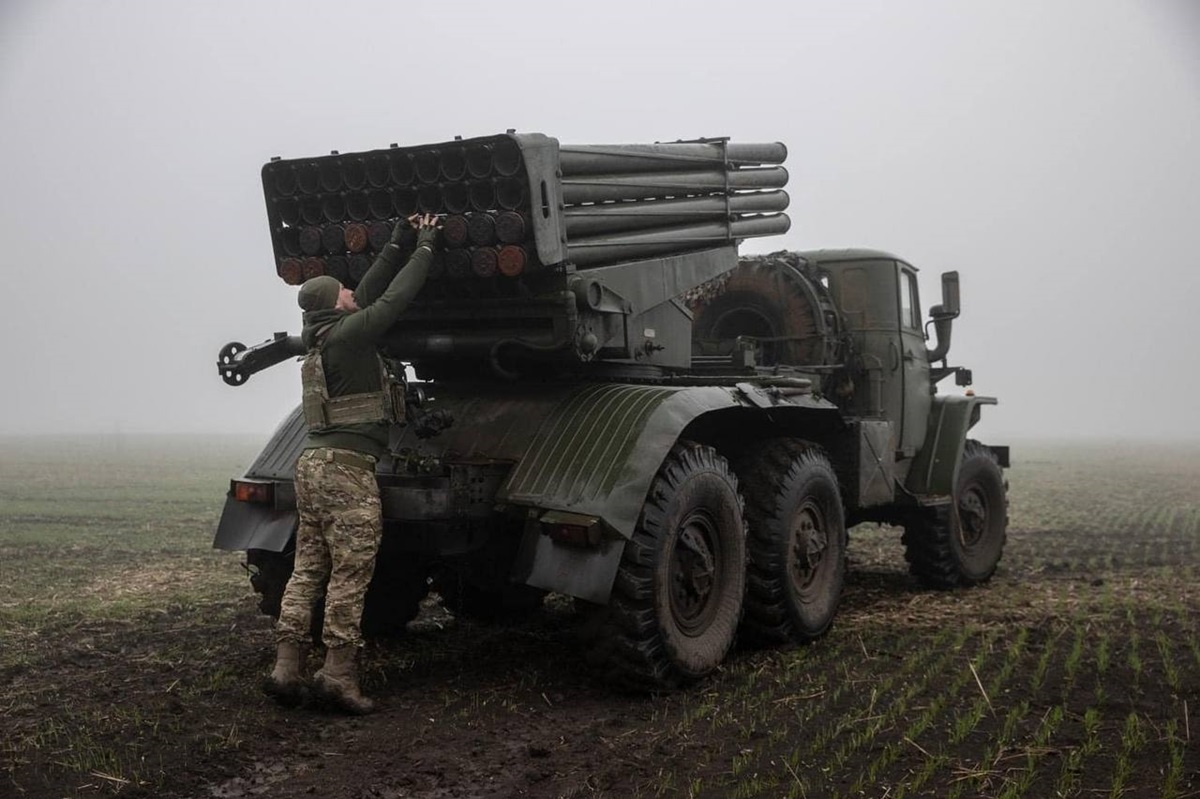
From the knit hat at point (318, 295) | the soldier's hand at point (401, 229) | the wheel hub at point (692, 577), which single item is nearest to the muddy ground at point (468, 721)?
the wheel hub at point (692, 577)

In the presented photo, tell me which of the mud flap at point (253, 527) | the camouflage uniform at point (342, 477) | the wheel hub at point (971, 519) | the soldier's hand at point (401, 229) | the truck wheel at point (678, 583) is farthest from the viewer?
the wheel hub at point (971, 519)

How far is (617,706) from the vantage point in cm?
582

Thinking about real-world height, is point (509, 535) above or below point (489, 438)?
below

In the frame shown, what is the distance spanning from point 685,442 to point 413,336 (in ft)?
5.87

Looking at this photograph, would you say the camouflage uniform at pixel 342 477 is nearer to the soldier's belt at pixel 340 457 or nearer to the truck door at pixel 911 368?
the soldier's belt at pixel 340 457

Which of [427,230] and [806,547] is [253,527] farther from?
[806,547]

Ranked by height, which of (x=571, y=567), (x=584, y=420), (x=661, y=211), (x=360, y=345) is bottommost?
(x=571, y=567)

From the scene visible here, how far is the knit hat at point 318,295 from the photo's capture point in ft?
19.3

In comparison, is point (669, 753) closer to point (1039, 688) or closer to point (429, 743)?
point (429, 743)

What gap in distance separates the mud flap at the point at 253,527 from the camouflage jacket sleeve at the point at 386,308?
50.7 inches

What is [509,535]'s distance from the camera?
653 centimetres

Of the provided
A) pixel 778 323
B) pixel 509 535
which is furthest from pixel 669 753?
pixel 778 323

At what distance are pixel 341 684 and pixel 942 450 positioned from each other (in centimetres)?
616

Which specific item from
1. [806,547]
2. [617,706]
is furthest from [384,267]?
[806,547]
